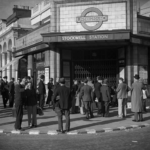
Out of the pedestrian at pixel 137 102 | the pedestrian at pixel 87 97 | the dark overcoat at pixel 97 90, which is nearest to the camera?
the pedestrian at pixel 137 102

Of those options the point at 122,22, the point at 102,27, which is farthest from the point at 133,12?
the point at 102,27

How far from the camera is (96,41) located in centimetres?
1616

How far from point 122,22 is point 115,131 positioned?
9.40 meters

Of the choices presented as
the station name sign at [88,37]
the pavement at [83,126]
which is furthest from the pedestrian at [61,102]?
the station name sign at [88,37]

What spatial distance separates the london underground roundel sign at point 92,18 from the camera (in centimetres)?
1672

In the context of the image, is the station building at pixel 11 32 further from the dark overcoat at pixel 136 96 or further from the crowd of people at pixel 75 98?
the dark overcoat at pixel 136 96

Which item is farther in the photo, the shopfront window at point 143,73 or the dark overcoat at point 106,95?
the shopfront window at point 143,73

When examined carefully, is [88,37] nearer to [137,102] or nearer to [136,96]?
[136,96]

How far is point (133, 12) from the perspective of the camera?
16.7 metres

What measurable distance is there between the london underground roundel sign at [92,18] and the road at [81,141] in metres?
9.31

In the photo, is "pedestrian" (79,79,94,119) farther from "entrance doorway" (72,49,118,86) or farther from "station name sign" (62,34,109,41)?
"entrance doorway" (72,49,118,86)

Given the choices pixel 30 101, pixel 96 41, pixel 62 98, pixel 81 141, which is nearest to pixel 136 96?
pixel 62 98

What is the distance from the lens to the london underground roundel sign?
54.9ft

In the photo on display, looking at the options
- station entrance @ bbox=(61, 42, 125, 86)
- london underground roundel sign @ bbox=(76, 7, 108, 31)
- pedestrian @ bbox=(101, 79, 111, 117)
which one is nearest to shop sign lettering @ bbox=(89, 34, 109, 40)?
london underground roundel sign @ bbox=(76, 7, 108, 31)
